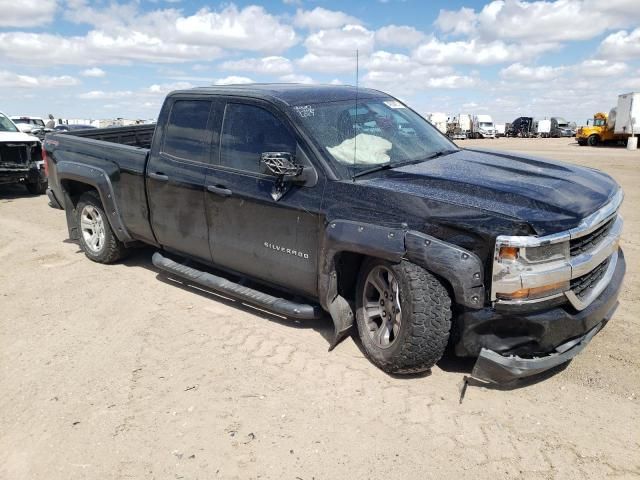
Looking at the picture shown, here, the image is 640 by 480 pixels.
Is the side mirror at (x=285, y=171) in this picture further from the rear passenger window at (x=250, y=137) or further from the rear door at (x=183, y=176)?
the rear door at (x=183, y=176)

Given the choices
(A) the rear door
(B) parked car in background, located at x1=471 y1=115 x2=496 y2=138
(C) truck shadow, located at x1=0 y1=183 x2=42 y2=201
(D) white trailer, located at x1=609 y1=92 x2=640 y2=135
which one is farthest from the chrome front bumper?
(B) parked car in background, located at x1=471 y1=115 x2=496 y2=138

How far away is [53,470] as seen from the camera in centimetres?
293

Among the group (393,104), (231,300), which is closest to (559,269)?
(393,104)

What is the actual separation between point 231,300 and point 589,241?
3.10 m

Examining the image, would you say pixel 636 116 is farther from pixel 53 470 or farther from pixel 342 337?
pixel 53 470

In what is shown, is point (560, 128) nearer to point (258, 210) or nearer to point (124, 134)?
point (124, 134)

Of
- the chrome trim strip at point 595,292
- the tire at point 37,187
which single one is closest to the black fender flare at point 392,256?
the chrome trim strip at point 595,292

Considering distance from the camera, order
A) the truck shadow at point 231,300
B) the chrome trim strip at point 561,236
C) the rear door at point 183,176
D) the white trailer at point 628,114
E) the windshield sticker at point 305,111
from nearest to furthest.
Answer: the chrome trim strip at point 561,236
the windshield sticker at point 305,111
the truck shadow at point 231,300
the rear door at point 183,176
the white trailer at point 628,114

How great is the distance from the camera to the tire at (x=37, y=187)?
11.8 metres

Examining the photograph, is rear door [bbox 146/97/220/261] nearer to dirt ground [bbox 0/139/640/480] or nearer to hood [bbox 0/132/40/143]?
dirt ground [bbox 0/139/640/480]

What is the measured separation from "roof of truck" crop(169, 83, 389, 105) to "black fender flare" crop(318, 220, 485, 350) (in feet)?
3.91

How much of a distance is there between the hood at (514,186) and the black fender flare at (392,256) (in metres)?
0.29

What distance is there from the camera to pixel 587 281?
3537 millimetres

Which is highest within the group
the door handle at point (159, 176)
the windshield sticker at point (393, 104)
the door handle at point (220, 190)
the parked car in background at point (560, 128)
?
the windshield sticker at point (393, 104)
